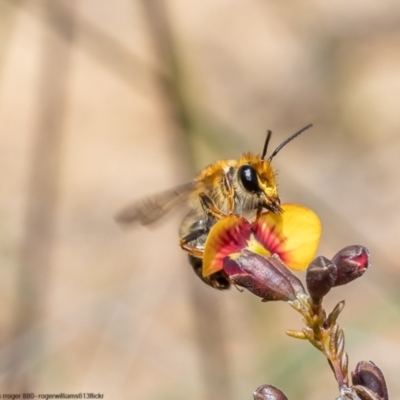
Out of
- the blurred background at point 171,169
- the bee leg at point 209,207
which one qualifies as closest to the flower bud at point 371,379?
the bee leg at point 209,207

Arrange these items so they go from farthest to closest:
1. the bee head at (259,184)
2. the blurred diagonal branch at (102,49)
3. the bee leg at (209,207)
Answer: the blurred diagonal branch at (102,49) → the bee leg at (209,207) → the bee head at (259,184)

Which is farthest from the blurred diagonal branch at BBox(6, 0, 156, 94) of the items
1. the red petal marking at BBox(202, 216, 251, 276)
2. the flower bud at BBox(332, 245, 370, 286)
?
the flower bud at BBox(332, 245, 370, 286)

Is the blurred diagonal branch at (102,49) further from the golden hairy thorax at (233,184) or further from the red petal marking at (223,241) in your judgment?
the red petal marking at (223,241)

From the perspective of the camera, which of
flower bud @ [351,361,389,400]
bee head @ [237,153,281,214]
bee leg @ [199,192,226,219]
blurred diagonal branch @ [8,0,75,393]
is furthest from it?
blurred diagonal branch @ [8,0,75,393]

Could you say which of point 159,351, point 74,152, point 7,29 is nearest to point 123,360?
point 159,351

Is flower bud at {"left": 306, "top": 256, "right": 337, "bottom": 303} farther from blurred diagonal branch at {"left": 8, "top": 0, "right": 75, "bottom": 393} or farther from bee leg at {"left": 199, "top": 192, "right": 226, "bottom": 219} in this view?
blurred diagonal branch at {"left": 8, "top": 0, "right": 75, "bottom": 393}

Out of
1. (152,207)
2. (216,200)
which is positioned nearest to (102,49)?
(152,207)

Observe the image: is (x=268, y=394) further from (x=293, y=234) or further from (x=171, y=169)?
(x=171, y=169)
